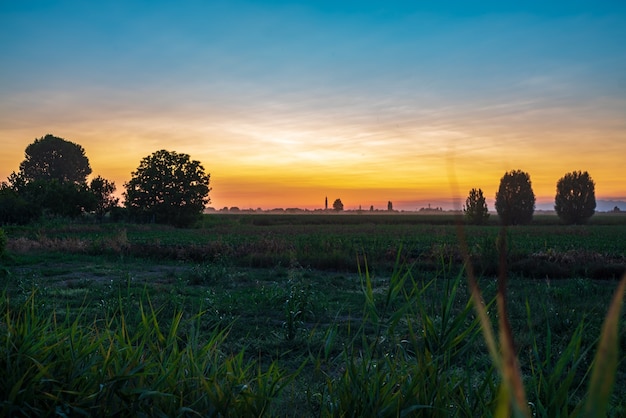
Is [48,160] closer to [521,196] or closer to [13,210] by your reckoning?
[13,210]

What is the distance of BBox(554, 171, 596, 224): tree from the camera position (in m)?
82.1

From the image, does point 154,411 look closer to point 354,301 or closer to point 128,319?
point 128,319

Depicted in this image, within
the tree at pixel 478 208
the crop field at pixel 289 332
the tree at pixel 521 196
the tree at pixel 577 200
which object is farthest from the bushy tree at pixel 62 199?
the tree at pixel 577 200

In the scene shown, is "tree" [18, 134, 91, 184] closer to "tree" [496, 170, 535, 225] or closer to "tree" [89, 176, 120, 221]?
"tree" [89, 176, 120, 221]

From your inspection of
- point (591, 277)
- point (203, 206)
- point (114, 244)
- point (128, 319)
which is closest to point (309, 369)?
point (128, 319)

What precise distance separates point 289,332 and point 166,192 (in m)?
45.8

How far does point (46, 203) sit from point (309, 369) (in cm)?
4871

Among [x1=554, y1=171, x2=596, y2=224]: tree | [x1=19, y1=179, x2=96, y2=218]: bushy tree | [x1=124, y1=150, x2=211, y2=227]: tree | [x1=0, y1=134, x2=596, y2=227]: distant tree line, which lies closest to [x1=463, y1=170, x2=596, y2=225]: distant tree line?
[x1=554, y1=171, x2=596, y2=224]: tree

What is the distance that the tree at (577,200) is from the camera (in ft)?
269

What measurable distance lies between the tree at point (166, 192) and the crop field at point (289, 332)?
29154mm

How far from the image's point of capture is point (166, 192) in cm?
5078

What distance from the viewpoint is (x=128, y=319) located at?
776 centimetres

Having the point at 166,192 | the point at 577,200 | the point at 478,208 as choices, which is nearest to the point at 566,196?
the point at 577,200

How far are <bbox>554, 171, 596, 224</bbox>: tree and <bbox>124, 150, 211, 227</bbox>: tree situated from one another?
2480 inches
